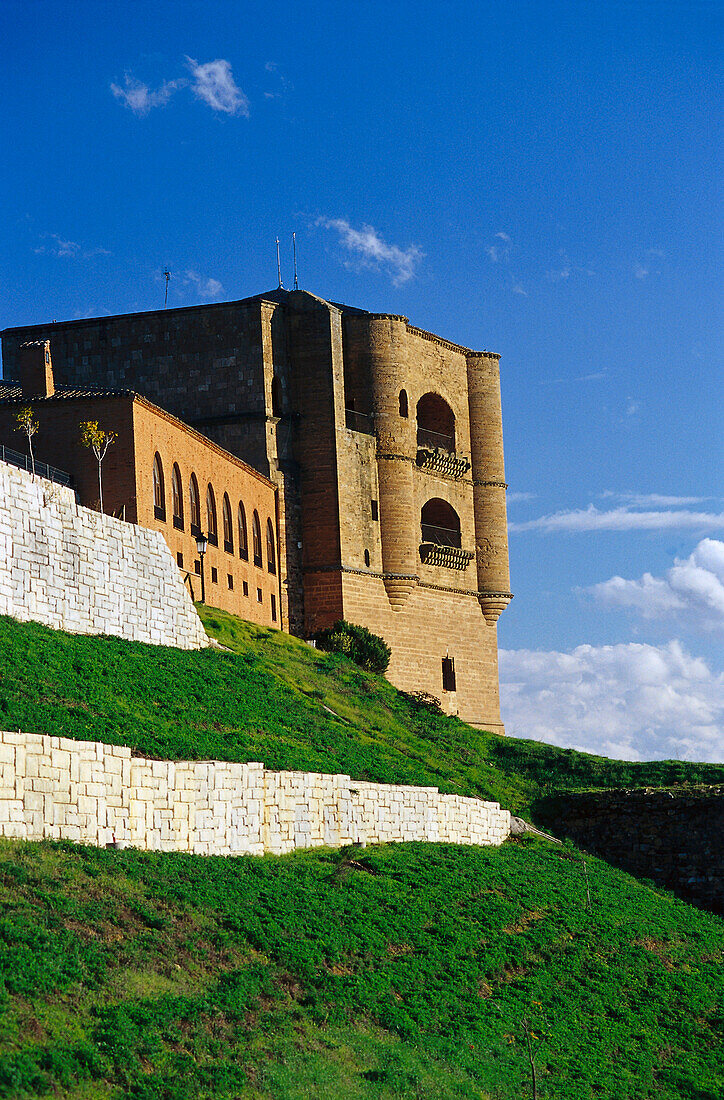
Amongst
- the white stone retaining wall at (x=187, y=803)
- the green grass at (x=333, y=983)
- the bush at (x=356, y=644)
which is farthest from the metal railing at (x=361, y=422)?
the green grass at (x=333, y=983)

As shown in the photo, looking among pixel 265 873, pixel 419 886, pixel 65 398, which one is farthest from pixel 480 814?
pixel 65 398

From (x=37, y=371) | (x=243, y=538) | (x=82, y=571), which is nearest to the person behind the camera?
(x=82, y=571)

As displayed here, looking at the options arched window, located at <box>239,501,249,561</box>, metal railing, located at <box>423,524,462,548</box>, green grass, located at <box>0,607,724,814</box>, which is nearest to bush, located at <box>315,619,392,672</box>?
green grass, located at <box>0,607,724,814</box>

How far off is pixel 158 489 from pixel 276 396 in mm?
13433

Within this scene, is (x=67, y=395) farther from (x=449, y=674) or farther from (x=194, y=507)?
(x=449, y=674)

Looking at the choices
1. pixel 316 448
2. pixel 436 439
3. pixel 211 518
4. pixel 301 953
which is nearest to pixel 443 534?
pixel 436 439

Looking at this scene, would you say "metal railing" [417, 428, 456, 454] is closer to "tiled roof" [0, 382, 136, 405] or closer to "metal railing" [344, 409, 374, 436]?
"metal railing" [344, 409, 374, 436]

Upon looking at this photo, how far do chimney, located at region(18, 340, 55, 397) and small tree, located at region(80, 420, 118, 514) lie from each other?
2.14m

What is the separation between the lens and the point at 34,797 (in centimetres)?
2036

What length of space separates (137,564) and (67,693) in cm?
880

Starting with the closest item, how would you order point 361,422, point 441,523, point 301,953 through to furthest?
point 301,953 < point 361,422 < point 441,523

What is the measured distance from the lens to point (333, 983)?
21375mm

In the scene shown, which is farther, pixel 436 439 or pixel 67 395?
pixel 436 439

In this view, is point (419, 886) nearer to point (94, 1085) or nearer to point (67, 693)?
point (67, 693)
